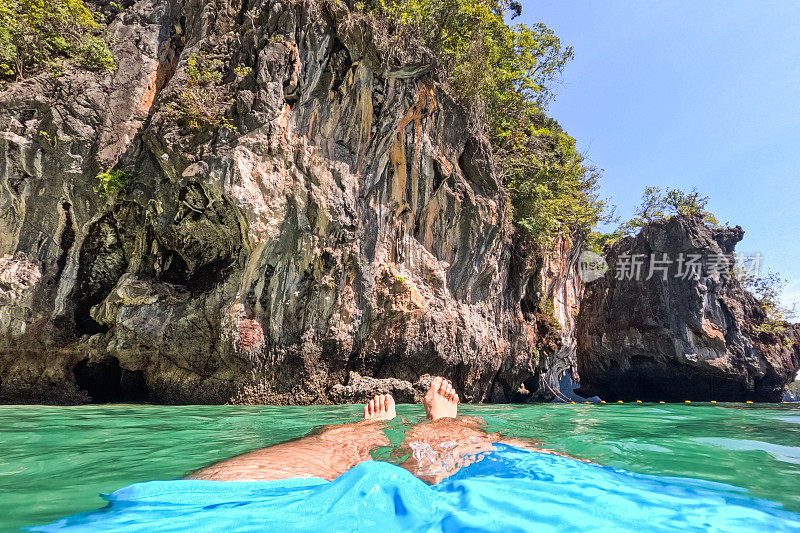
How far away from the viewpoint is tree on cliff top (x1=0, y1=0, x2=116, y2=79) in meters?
7.93

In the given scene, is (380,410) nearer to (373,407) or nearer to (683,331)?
(373,407)

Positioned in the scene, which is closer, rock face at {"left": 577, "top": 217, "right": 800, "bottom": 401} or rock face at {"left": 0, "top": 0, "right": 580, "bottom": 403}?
rock face at {"left": 0, "top": 0, "right": 580, "bottom": 403}

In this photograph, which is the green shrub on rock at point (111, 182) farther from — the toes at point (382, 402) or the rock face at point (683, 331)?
the rock face at point (683, 331)

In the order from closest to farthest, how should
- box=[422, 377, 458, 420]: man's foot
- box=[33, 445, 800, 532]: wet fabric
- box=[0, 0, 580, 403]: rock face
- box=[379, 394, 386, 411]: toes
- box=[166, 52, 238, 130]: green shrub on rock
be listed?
box=[33, 445, 800, 532]: wet fabric → box=[422, 377, 458, 420]: man's foot → box=[379, 394, 386, 411]: toes → box=[166, 52, 238, 130]: green shrub on rock → box=[0, 0, 580, 403]: rock face

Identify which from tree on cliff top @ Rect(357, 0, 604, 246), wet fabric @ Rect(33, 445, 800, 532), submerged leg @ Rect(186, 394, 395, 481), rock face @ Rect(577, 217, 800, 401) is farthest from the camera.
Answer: rock face @ Rect(577, 217, 800, 401)

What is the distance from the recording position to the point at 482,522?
4.38 feet

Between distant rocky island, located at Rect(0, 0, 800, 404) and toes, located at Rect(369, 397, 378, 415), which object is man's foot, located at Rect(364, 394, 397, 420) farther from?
distant rocky island, located at Rect(0, 0, 800, 404)

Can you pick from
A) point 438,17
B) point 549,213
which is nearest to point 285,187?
point 438,17

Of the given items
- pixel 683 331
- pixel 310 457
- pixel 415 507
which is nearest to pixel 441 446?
pixel 310 457

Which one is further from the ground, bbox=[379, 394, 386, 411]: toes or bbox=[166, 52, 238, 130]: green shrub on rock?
bbox=[166, 52, 238, 130]: green shrub on rock

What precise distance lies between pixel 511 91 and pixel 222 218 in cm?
930

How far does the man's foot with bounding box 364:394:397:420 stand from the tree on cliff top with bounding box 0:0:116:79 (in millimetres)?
9208

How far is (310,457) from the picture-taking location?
238cm

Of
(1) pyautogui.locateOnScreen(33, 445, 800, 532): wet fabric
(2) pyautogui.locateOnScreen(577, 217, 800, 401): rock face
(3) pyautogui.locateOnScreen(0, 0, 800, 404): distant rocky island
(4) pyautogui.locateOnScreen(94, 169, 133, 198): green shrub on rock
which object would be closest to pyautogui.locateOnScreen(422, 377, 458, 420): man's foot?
(1) pyautogui.locateOnScreen(33, 445, 800, 532): wet fabric
